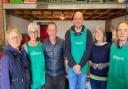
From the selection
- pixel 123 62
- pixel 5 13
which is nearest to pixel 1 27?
pixel 5 13

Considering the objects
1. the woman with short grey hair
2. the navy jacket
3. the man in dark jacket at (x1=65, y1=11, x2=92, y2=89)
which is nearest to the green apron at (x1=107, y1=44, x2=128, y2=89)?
the woman with short grey hair

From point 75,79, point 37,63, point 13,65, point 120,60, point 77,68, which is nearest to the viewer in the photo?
point 13,65

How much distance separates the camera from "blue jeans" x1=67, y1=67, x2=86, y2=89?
3.50 metres

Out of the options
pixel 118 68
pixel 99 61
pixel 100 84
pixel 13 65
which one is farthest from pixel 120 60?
pixel 13 65

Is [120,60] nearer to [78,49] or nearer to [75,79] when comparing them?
[78,49]

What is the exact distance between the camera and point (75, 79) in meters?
3.54

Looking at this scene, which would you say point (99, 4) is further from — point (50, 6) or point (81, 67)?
point (81, 67)

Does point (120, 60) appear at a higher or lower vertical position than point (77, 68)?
higher

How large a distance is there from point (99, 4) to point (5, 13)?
7.05ft

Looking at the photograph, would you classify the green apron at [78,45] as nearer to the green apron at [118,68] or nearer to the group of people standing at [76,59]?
the group of people standing at [76,59]

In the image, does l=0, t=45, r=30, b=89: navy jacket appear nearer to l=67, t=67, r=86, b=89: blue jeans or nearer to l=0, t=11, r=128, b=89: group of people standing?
l=0, t=11, r=128, b=89: group of people standing

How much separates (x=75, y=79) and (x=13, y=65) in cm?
111

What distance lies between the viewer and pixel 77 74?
3512 millimetres

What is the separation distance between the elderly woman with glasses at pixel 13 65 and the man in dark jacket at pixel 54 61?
0.58 metres
